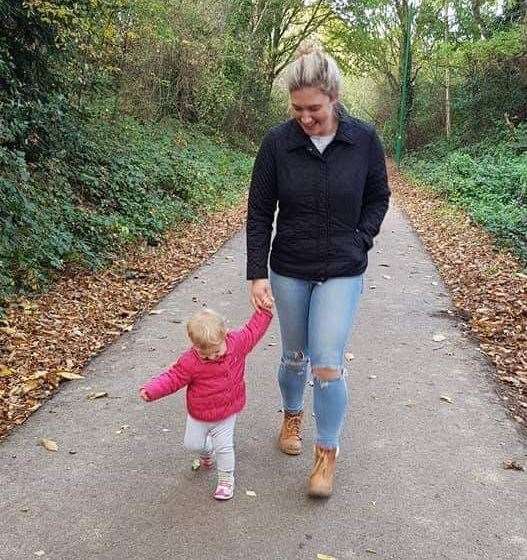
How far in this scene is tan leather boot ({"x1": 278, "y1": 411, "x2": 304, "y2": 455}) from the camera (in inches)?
155

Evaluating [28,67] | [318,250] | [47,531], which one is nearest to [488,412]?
[318,250]

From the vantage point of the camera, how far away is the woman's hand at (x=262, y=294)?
3.42 m

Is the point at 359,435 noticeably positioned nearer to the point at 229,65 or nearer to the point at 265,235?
the point at 265,235

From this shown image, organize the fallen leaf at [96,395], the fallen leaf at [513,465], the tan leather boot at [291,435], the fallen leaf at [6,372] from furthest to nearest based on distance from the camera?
the fallen leaf at [6,372]
the fallen leaf at [96,395]
the tan leather boot at [291,435]
the fallen leaf at [513,465]

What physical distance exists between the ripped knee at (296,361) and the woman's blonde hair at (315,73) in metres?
1.46

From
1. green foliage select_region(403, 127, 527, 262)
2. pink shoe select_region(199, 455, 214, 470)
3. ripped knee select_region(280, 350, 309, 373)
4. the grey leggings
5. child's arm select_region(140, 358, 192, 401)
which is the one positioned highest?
child's arm select_region(140, 358, 192, 401)

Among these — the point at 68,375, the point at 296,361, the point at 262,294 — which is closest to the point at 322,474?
the point at 296,361

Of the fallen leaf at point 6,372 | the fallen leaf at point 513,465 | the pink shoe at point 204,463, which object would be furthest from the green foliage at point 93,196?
the fallen leaf at point 513,465

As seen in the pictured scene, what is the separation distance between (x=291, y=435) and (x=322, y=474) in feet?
1.74

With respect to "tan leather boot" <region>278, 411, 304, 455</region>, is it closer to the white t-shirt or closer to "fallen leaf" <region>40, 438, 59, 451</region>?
"fallen leaf" <region>40, 438, 59, 451</region>

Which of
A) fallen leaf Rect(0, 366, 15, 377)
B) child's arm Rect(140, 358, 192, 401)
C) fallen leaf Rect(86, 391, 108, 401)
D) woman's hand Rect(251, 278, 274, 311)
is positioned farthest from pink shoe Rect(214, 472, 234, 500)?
fallen leaf Rect(0, 366, 15, 377)

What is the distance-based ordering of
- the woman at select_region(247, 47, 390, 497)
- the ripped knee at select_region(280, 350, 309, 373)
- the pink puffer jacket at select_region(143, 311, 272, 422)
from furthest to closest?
the ripped knee at select_region(280, 350, 309, 373) < the pink puffer jacket at select_region(143, 311, 272, 422) < the woman at select_region(247, 47, 390, 497)

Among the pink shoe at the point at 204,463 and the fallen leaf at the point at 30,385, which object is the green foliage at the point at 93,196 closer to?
the fallen leaf at the point at 30,385

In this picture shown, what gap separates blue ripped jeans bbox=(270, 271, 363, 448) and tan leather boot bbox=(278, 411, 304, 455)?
0.46 meters
